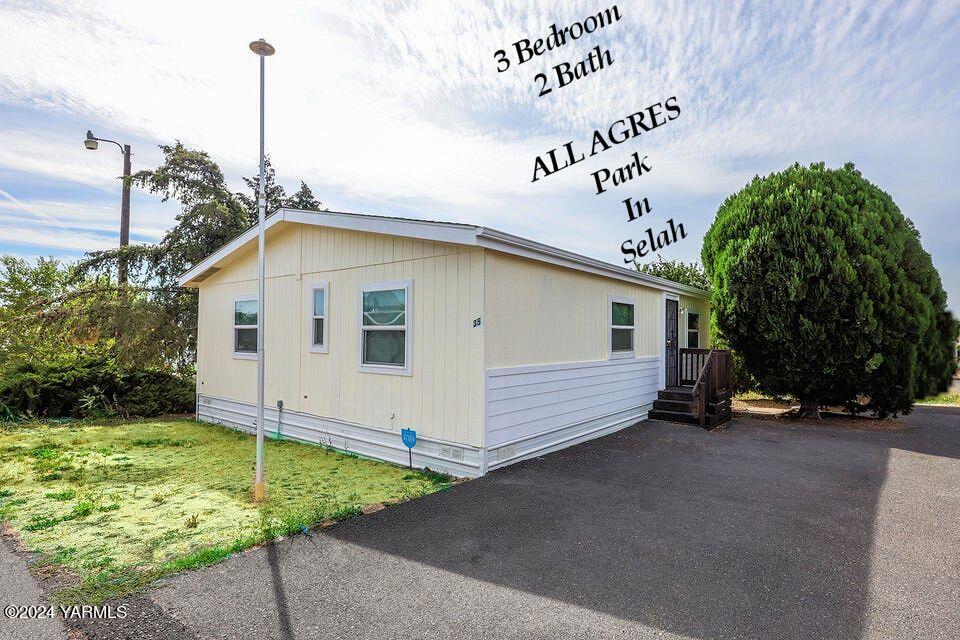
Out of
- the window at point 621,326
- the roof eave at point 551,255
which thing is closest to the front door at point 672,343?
the roof eave at point 551,255

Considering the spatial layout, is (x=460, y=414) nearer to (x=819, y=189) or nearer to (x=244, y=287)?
(x=244, y=287)

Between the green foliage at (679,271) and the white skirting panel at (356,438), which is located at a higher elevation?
the green foliage at (679,271)

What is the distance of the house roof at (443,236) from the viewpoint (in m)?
5.09

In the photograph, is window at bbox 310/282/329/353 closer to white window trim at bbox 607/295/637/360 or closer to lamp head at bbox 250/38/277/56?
lamp head at bbox 250/38/277/56

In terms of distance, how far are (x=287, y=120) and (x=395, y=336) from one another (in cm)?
264

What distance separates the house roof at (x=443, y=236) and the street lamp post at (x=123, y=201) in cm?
483

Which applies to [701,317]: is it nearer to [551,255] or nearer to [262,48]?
[551,255]

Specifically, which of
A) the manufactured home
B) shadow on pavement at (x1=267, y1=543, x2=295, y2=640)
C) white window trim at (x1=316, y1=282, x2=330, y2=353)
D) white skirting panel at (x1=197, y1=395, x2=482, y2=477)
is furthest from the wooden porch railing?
shadow on pavement at (x1=267, y1=543, x2=295, y2=640)

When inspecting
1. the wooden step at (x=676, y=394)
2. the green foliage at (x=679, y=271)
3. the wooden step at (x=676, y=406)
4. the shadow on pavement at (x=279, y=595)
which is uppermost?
the green foliage at (x=679, y=271)

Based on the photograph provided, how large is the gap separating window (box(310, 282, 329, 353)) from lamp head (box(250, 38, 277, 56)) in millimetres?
3365

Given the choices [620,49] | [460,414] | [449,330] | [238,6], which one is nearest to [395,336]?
[449,330]

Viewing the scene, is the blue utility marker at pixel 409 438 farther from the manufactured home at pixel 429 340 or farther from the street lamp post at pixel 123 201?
the street lamp post at pixel 123 201

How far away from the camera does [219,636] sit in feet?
7.87

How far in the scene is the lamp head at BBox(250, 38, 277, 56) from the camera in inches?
158
